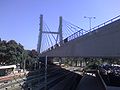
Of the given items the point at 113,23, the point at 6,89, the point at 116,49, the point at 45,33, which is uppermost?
the point at 45,33

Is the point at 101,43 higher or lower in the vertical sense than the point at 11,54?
lower

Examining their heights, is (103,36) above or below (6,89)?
above

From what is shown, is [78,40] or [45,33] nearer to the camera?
[78,40]

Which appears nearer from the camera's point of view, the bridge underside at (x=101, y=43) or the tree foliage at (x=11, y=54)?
the bridge underside at (x=101, y=43)

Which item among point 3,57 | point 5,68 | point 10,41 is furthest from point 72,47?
point 10,41

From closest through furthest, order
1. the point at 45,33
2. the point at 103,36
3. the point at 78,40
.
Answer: the point at 103,36
the point at 78,40
the point at 45,33

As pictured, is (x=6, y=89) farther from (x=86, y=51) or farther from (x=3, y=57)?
(x=3, y=57)

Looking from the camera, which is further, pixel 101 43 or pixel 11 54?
pixel 11 54

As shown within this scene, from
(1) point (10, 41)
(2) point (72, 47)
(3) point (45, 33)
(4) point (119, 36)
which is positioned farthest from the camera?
(1) point (10, 41)

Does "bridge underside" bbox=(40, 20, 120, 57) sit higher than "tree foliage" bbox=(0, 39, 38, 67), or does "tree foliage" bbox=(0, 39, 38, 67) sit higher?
"tree foliage" bbox=(0, 39, 38, 67)

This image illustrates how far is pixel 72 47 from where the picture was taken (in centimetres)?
4053

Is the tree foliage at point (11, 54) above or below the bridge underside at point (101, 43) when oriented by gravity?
above

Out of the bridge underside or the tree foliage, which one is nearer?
the bridge underside

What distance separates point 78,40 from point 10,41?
89568mm
